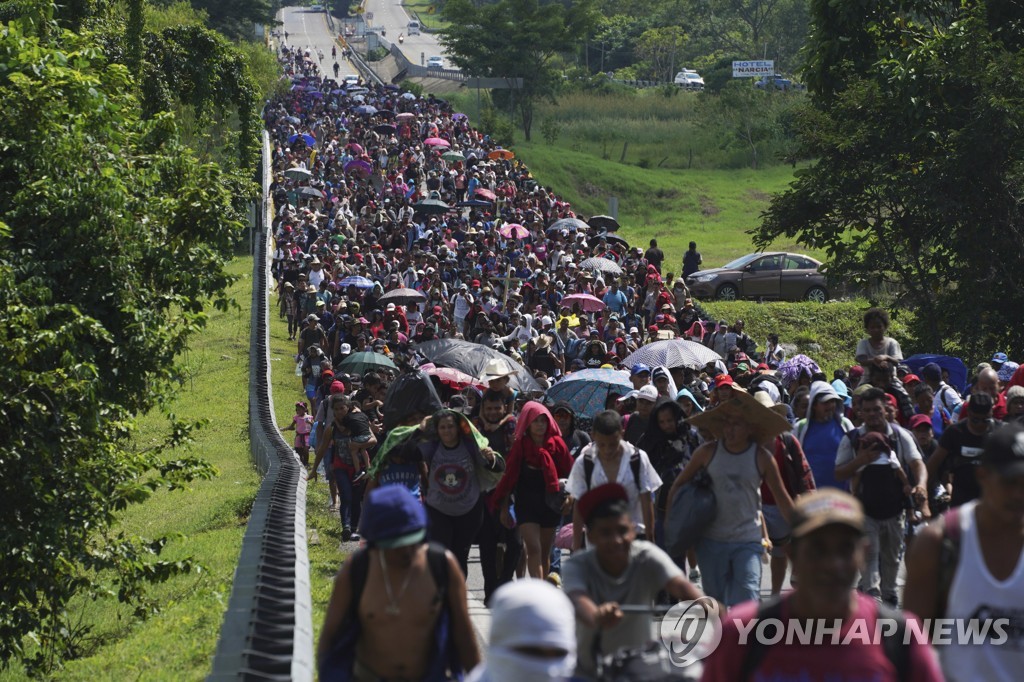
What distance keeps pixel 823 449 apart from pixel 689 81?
86356mm

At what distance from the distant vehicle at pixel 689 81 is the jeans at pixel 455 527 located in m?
84.8

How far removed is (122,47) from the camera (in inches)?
909

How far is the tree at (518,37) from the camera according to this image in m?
76.7

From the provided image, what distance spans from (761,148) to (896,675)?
72.7m

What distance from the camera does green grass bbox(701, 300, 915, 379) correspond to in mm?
32344

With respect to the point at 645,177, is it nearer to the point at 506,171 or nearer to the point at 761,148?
the point at 761,148

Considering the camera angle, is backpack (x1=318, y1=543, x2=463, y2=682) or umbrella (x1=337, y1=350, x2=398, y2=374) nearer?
backpack (x1=318, y1=543, x2=463, y2=682)

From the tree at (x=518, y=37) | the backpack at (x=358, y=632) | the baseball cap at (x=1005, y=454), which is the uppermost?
the tree at (x=518, y=37)

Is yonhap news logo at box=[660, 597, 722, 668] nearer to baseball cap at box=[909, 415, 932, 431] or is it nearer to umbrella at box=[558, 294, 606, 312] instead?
baseball cap at box=[909, 415, 932, 431]

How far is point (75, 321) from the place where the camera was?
1223 cm

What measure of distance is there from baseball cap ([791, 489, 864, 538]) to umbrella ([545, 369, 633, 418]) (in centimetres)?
1123

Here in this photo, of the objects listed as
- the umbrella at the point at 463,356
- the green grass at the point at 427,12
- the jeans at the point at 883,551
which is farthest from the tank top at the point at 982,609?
the green grass at the point at 427,12

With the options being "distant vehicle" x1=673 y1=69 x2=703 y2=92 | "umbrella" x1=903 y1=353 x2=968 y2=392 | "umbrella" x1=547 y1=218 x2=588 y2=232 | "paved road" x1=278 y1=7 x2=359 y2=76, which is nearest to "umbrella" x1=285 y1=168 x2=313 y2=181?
"umbrella" x1=547 y1=218 x2=588 y2=232

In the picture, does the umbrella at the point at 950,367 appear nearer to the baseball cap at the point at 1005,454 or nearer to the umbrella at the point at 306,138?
the baseball cap at the point at 1005,454
